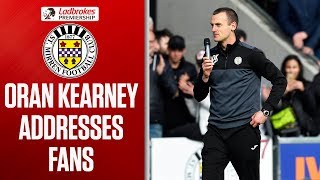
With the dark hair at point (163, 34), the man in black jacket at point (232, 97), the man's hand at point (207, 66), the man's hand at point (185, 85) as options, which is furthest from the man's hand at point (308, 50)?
the man's hand at point (207, 66)

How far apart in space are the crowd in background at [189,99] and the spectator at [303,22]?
47.0 inches

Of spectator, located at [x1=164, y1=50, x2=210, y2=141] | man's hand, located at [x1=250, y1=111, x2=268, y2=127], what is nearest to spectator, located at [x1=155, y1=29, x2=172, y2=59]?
spectator, located at [x1=164, y1=50, x2=210, y2=141]

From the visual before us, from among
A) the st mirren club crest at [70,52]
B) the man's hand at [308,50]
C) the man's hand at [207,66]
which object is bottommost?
the man's hand at [207,66]

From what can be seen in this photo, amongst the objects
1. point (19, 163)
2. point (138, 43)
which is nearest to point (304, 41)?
point (138, 43)

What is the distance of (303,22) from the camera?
493 inches

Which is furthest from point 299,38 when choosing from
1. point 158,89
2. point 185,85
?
point 158,89

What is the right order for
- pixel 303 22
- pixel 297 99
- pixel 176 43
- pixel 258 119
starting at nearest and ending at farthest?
pixel 258 119 < pixel 297 99 < pixel 176 43 < pixel 303 22

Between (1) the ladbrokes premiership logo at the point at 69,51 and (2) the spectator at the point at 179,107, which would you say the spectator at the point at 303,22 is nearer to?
(2) the spectator at the point at 179,107

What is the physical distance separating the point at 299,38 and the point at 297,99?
1419 millimetres

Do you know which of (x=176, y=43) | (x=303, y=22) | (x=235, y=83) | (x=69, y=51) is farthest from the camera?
(x=303, y=22)

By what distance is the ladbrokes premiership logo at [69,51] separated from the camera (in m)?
9.62

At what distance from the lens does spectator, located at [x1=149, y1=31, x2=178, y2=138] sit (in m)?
11.4

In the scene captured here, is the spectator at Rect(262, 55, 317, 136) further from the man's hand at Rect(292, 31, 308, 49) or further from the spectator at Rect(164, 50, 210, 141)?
the man's hand at Rect(292, 31, 308, 49)

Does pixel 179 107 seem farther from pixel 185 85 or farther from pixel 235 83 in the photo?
pixel 235 83
